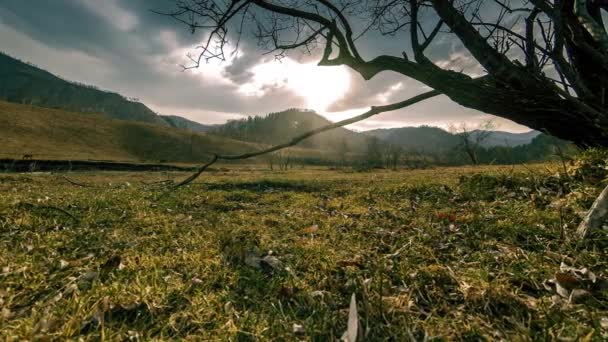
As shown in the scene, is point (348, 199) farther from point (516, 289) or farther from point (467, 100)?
point (516, 289)

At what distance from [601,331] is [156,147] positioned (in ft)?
429

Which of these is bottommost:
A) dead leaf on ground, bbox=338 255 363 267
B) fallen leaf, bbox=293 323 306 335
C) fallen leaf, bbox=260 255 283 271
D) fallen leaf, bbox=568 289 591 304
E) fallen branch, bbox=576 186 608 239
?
fallen leaf, bbox=293 323 306 335

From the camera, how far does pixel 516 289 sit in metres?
2.10

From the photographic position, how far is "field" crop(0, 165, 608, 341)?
1769 millimetres

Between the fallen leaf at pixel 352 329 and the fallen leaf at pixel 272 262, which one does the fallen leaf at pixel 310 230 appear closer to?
the fallen leaf at pixel 272 262

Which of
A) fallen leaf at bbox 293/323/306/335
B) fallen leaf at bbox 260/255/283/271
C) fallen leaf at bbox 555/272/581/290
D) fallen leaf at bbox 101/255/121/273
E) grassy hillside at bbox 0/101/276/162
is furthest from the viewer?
grassy hillside at bbox 0/101/276/162

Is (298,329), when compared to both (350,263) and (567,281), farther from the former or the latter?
(567,281)

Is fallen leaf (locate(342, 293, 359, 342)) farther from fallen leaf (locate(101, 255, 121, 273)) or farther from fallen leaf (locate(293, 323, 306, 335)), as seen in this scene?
fallen leaf (locate(101, 255, 121, 273))

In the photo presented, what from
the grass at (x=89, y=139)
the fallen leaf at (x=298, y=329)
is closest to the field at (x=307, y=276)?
the fallen leaf at (x=298, y=329)

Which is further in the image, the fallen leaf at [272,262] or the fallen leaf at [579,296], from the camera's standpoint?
the fallen leaf at [272,262]

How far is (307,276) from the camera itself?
2.57 meters

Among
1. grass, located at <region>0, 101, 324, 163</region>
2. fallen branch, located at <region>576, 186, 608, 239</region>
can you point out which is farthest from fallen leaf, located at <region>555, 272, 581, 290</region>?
grass, located at <region>0, 101, 324, 163</region>

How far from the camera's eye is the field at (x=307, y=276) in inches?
69.6

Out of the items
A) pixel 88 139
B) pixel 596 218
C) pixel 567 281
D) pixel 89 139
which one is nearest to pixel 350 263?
pixel 567 281
